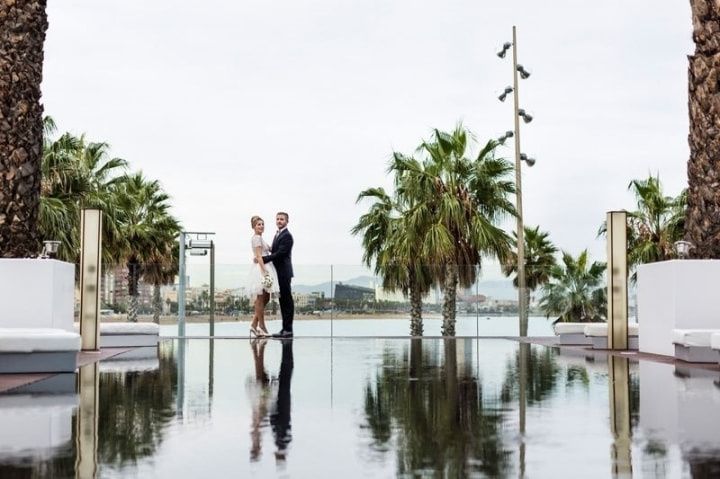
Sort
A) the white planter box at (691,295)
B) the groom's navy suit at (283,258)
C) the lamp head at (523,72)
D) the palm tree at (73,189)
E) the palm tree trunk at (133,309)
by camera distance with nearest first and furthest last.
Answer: the white planter box at (691,295) → the groom's navy suit at (283,258) → the palm tree trunk at (133,309) → the palm tree at (73,189) → the lamp head at (523,72)

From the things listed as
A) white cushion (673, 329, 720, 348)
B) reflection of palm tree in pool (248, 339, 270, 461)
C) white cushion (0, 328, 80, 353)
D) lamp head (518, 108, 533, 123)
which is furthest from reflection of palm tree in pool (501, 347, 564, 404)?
lamp head (518, 108, 533, 123)

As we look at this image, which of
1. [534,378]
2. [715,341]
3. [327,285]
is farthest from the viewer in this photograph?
[327,285]

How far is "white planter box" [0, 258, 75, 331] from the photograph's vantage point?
9.41 metres

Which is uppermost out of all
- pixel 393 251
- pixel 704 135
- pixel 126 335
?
pixel 704 135

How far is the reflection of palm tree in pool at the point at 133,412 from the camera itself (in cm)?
424

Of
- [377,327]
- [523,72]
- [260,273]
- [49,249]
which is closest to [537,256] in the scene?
[523,72]

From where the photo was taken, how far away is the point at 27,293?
31.0ft

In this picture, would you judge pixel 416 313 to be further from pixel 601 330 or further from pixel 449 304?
pixel 601 330

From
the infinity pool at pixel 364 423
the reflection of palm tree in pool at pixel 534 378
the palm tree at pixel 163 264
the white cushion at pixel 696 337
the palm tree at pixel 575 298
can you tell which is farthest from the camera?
the palm tree at pixel 163 264

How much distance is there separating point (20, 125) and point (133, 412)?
572 centimetres

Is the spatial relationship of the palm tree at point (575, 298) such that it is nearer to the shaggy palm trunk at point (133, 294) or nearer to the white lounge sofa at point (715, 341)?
the shaggy palm trunk at point (133, 294)

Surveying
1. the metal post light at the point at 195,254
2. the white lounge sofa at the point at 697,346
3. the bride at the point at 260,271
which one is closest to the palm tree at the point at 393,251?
the metal post light at the point at 195,254

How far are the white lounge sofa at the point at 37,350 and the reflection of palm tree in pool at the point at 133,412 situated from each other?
1.21ft

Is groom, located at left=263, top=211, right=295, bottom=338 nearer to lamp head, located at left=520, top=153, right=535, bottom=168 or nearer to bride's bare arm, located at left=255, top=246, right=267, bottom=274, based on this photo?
bride's bare arm, located at left=255, top=246, right=267, bottom=274
